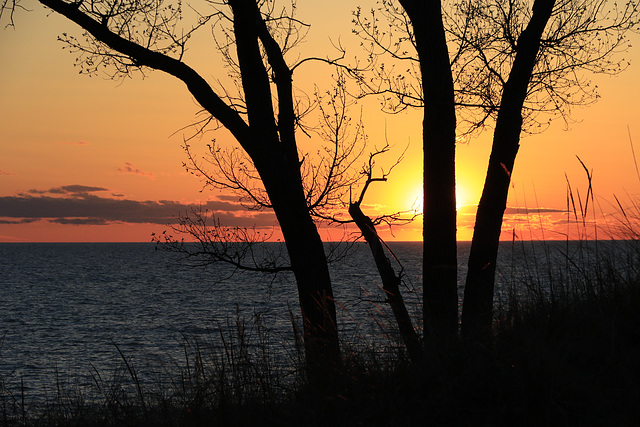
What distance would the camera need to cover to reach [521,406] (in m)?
3.51

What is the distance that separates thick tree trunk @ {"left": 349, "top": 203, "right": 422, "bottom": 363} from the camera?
5.00m

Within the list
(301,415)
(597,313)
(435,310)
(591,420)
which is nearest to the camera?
(591,420)

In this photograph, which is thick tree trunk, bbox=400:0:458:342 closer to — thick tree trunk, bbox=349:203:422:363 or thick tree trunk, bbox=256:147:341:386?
thick tree trunk, bbox=349:203:422:363

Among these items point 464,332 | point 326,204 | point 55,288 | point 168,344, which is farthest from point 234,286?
point 464,332

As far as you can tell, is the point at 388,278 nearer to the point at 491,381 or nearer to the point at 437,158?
the point at 437,158

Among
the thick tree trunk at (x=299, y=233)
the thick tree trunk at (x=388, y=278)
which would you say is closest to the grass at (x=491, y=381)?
the thick tree trunk at (x=388, y=278)

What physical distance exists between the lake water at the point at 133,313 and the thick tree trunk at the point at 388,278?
195 millimetres

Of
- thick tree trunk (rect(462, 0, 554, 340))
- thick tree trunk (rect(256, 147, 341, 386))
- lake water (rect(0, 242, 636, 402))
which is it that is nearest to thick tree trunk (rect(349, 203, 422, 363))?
lake water (rect(0, 242, 636, 402))

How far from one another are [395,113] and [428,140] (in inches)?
49.9

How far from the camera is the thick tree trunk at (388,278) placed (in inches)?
197

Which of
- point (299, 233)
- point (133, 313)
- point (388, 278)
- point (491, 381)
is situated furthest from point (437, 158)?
point (133, 313)

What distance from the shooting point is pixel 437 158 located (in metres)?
6.23

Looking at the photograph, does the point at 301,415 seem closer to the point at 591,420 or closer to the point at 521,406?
the point at 521,406

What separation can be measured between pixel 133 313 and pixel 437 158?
46.2 m
